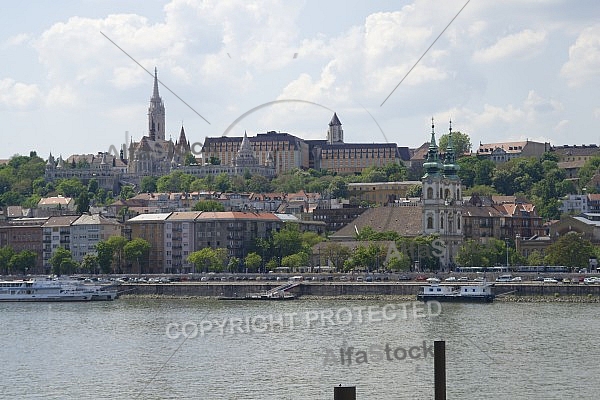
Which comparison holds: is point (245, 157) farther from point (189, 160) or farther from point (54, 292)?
point (54, 292)

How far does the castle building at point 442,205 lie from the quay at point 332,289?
899 inches

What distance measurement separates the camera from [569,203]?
127625 mm

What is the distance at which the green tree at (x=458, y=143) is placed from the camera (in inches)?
6105

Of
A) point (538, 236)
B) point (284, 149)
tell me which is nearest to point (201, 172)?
point (284, 149)

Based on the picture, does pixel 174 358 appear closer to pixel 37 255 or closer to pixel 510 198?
pixel 37 255

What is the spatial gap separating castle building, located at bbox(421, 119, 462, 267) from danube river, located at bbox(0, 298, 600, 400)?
114 ft

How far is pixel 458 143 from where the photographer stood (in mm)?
156625

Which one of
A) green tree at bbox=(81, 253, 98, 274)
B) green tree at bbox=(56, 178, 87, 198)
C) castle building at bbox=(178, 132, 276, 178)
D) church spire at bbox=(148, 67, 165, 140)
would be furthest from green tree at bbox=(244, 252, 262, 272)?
church spire at bbox=(148, 67, 165, 140)

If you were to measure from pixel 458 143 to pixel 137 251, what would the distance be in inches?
2497

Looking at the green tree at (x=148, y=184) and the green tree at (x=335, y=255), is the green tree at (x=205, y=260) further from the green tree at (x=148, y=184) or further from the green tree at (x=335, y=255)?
the green tree at (x=148, y=184)

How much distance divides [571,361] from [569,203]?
86847 mm

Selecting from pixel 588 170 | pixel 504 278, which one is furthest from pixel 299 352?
pixel 588 170

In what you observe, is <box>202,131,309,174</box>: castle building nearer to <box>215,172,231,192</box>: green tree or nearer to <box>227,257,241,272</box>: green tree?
<box>215,172,231,192</box>: green tree

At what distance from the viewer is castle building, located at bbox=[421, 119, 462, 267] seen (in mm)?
102781
